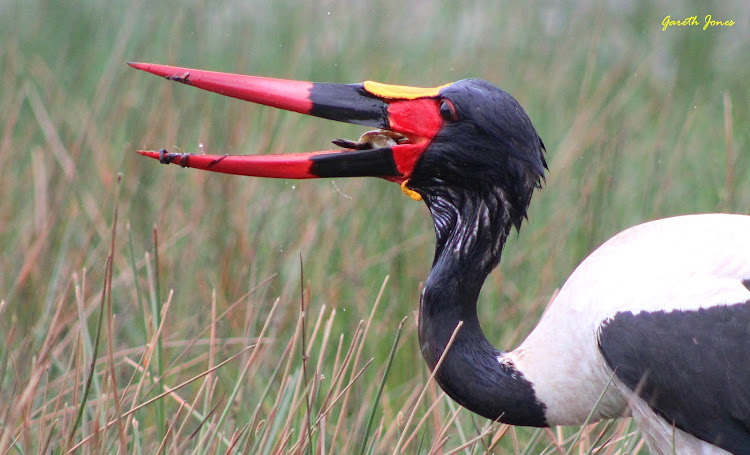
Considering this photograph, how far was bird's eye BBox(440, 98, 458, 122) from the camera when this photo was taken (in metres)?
2.87

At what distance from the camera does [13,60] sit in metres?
5.13

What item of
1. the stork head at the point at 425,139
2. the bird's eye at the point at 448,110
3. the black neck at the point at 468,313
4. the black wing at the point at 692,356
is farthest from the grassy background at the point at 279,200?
the bird's eye at the point at 448,110

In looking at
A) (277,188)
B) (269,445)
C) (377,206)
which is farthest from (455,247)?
(277,188)

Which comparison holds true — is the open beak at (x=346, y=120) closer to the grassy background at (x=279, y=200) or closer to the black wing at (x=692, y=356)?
the grassy background at (x=279, y=200)

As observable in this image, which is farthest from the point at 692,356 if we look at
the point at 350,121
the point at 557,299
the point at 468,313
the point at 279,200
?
the point at 279,200

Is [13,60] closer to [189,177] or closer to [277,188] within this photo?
[189,177]

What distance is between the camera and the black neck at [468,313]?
2.85 m

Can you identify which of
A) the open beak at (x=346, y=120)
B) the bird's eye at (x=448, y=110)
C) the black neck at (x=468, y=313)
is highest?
the bird's eye at (x=448, y=110)

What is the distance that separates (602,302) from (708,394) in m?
0.32

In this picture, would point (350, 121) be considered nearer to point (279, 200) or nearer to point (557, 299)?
point (557, 299)

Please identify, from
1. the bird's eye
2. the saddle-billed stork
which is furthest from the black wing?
the bird's eye

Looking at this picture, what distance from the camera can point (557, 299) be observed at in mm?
2914

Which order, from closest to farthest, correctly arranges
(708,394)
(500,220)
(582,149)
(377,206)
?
(708,394)
(500,220)
(377,206)
(582,149)

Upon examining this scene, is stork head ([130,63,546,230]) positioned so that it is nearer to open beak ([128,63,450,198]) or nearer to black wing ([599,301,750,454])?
open beak ([128,63,450,198])
